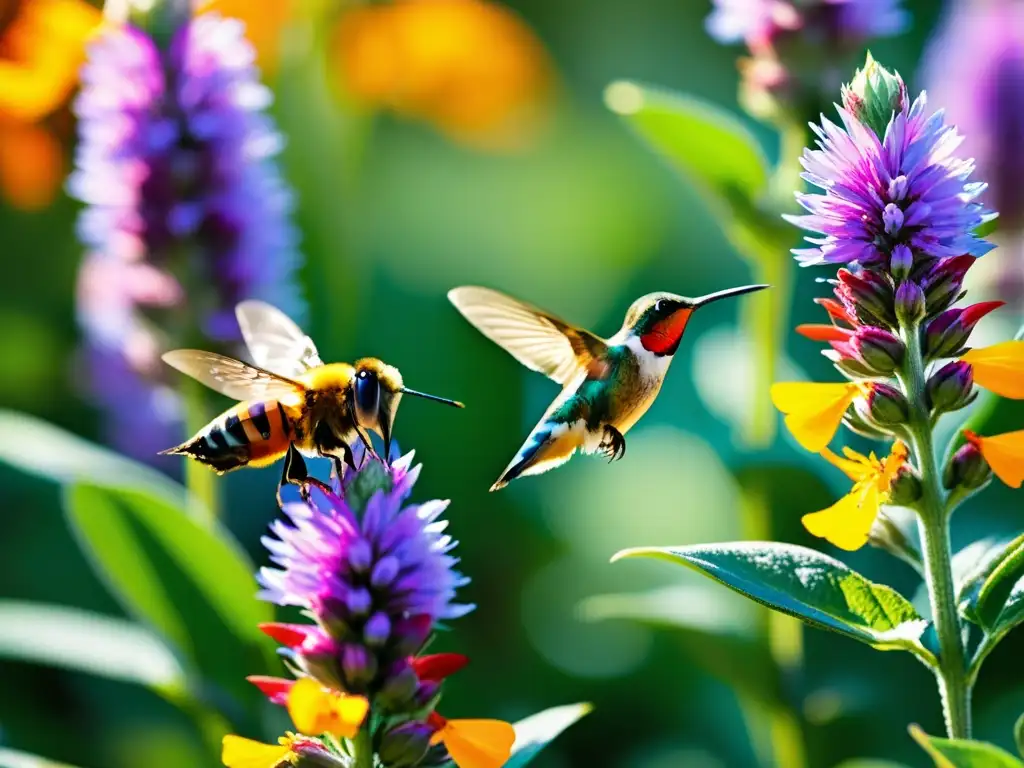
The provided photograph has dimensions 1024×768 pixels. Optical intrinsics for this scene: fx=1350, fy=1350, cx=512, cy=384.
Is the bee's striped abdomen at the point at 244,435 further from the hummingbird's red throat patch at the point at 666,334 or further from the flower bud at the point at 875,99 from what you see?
the flower bud at the point at 875,99

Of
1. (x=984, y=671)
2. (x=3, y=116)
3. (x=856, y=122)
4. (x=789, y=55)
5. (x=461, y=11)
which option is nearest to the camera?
(x=856, y=122)

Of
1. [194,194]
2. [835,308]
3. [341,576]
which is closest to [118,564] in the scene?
[194,194]

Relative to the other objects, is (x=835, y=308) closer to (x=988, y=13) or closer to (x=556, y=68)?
(x=988, y=13)

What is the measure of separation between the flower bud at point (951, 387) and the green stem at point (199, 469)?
127cm

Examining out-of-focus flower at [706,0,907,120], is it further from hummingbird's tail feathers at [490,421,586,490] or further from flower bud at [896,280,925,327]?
flower bud at [896,280,925,327]

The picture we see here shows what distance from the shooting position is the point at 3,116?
3928mm

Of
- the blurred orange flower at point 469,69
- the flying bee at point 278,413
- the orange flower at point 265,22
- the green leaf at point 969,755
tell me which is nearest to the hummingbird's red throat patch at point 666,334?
the flying bee at point 278,413

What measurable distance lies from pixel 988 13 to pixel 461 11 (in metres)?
2.15

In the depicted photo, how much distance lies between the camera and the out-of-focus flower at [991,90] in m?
3.03

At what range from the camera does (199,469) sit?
235cm

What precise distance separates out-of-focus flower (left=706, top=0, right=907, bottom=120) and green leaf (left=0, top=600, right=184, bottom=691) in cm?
139

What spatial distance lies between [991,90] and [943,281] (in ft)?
6.76

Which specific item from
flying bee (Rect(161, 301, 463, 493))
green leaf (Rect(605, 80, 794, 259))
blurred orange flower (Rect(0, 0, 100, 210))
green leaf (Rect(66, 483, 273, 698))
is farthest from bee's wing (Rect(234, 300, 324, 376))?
blurred orange flower (Rect(0, 0, 100, 210))

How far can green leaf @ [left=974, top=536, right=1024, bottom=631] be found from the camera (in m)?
1.28
